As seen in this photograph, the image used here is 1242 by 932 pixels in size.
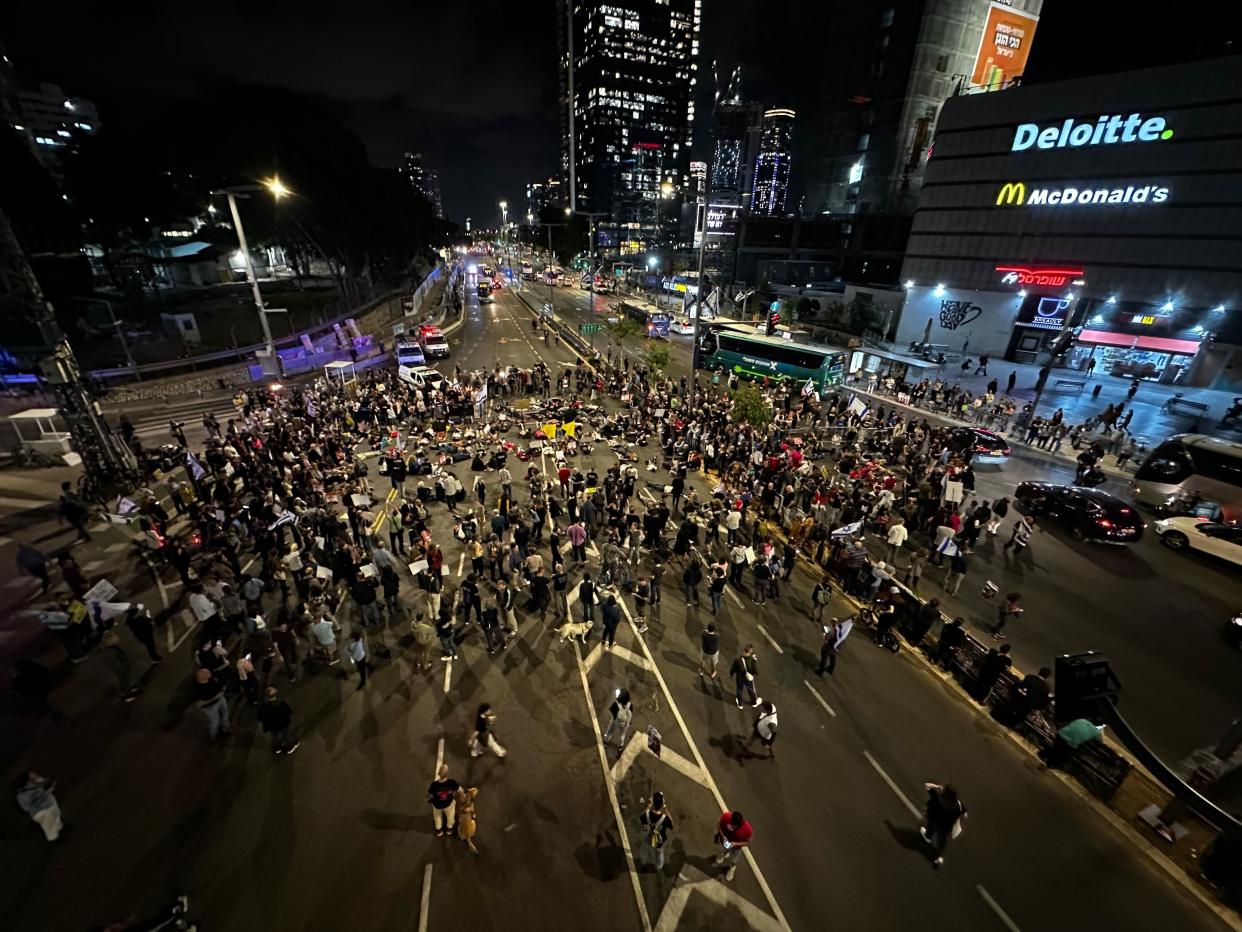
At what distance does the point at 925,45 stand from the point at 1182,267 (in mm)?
38458

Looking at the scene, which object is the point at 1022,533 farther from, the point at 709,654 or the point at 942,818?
the point at 709,654

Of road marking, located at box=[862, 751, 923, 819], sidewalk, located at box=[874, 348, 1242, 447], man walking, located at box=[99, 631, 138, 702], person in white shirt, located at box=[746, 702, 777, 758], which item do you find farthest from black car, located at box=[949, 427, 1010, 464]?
man walking, located at box=[99, 631, 138, 702]

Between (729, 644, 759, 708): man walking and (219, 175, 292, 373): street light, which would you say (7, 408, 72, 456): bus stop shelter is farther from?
(729, 644, 759, 708): man walking

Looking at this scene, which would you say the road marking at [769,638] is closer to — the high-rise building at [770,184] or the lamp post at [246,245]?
the lamp post at [246,245]

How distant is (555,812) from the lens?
8.41 m

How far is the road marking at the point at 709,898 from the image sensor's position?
278 inches

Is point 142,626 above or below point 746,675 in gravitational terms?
above

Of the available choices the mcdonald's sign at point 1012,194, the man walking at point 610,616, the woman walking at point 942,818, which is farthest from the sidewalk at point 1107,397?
the man walking at point 610,616

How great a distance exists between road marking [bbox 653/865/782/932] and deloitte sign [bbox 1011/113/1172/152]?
5359 centimetres

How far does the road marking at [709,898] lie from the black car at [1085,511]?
57.7 feet

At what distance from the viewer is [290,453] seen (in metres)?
19.2

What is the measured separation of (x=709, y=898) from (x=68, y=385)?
23874 millimetres

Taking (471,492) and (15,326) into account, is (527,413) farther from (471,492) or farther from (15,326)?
(15,326)

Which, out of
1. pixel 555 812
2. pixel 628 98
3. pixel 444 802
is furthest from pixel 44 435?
pixel 628 98
